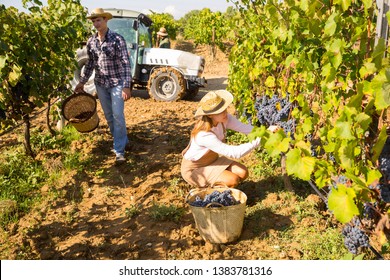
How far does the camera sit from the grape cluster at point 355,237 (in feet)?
7.86

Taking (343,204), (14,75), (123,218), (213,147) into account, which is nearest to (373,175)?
(343,204)

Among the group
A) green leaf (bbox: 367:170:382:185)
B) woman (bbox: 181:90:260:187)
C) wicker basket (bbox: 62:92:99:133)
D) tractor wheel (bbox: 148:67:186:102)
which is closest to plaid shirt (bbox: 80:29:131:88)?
wicker basket (bbox: 62:92:99:133)

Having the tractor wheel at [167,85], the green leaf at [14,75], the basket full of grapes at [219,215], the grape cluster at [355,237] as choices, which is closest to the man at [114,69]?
the green leaf at [14,75]

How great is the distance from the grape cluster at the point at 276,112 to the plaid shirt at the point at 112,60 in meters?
1.66

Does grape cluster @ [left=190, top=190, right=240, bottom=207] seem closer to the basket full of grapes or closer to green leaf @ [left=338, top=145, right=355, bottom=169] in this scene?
the basket full of grapes

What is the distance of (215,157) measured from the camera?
369cm

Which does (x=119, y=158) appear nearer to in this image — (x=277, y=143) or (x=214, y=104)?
(x=214, y=104)

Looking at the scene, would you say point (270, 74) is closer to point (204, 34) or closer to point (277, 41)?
point (277, 41)

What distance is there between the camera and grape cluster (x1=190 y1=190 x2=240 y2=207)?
300cm

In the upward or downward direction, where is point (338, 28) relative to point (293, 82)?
upward

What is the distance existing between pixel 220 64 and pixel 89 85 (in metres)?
10.4

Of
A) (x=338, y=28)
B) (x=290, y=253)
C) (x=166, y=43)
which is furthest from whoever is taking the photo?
(x=166, y=43)
